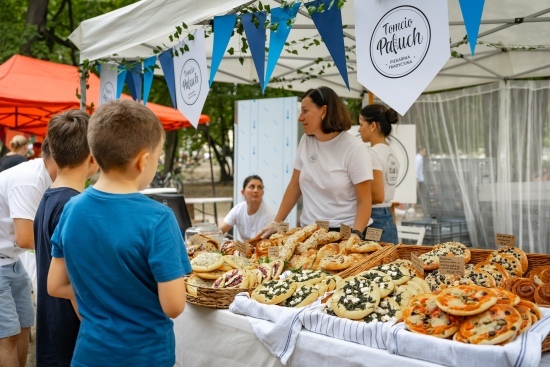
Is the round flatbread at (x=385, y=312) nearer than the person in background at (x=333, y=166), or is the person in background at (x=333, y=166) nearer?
the round flatbread at (x=385, y=312)

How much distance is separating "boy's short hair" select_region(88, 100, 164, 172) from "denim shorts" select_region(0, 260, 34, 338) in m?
1.65

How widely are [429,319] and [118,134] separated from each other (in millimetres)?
1169

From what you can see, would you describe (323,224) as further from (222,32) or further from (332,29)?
(222,32)

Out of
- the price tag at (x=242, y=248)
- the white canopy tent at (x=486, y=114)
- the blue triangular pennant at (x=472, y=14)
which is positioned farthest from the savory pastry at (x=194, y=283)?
the white canopy tent at (x=486, y=114)

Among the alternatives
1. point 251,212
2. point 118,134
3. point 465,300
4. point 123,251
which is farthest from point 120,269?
point 251,212

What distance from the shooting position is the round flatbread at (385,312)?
195cm

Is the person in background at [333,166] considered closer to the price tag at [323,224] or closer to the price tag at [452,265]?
the price tag at [323,224]

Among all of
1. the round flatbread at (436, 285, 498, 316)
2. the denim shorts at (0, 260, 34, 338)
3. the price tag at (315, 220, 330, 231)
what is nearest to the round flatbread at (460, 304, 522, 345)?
the round flatbread at (436, 285, 498, 316)

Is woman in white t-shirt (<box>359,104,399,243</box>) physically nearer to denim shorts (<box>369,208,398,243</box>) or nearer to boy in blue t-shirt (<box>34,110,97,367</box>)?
denim shorts (<box>369,208,398,243</box>)

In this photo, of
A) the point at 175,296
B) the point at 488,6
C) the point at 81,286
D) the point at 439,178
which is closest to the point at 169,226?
the point at 175,296

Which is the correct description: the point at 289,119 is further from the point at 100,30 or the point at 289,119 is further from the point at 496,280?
the point at 496,280

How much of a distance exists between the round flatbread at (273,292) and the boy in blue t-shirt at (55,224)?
0.73 metres

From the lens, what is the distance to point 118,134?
1.54m

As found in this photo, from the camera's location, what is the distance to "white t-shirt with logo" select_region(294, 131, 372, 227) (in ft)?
10.8
